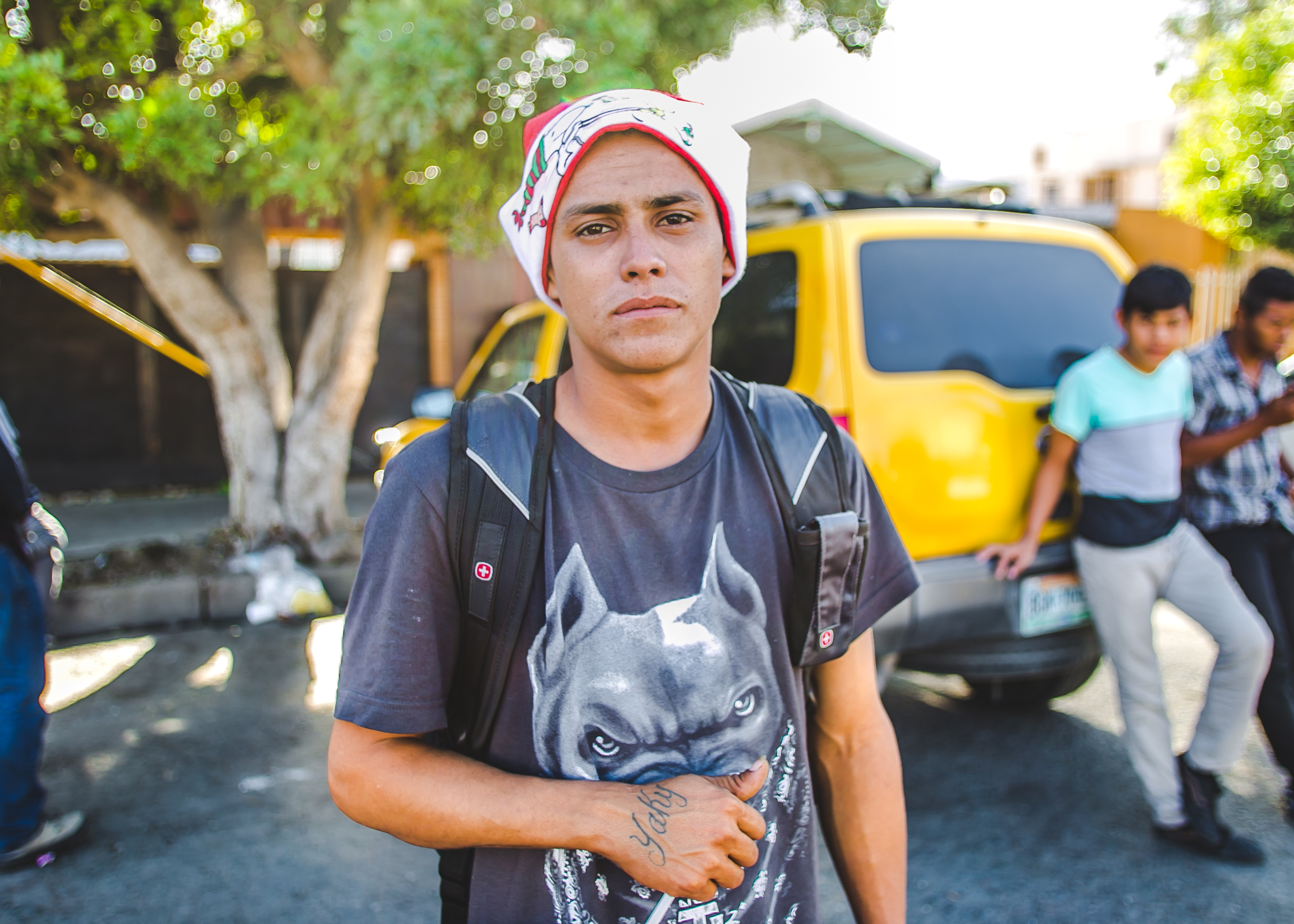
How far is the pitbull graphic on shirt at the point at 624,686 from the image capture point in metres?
1.19

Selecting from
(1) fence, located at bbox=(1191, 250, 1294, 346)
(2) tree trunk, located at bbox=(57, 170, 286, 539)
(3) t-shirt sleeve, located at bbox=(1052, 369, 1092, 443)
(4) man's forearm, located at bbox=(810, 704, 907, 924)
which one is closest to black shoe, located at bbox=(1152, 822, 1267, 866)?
(3) t-shirt sleeve, located at bbox=(1052, 369, 1092, 443)

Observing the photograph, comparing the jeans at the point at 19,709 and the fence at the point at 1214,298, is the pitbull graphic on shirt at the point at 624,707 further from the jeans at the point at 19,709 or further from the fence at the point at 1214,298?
the fence at the point at 1214,298

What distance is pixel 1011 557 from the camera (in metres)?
3.12

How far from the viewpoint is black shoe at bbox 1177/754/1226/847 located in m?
2.97

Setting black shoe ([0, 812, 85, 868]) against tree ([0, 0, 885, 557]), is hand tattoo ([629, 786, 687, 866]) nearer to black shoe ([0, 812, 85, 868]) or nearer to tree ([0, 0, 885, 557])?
black shoe ([0, 812, 85, 868])

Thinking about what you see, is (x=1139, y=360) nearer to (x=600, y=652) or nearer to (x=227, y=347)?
(x=600, y=652)

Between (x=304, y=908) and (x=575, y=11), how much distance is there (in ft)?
13.9

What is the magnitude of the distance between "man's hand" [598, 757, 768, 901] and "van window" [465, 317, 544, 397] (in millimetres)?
3430

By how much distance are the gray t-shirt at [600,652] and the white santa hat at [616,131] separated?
1.08ft

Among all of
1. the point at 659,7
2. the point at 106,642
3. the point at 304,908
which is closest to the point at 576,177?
the point at 304,908

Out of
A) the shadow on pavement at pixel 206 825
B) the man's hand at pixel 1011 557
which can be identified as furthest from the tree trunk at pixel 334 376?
the man's hand at pixel 1011 557

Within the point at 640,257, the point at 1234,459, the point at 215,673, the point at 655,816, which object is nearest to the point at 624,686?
the point at 655,816

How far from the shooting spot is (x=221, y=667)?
16.1ft

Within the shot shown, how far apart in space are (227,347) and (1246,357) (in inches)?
238
